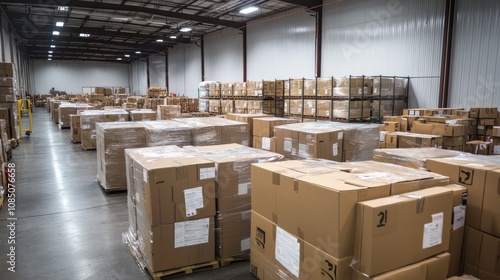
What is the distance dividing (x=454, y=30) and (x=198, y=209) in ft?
29.9

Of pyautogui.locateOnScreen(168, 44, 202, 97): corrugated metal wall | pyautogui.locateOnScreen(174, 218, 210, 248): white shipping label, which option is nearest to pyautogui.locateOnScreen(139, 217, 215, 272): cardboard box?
pyautogui.locateOnScreen(174, 218, 210, 248): white shipping label

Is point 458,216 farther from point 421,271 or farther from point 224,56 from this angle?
point 224,56

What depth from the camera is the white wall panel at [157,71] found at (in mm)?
30281

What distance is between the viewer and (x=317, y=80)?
10453mm

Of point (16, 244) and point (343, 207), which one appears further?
Answer: point (16, 244)

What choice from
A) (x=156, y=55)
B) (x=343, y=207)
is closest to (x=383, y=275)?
(x=343, y=207)

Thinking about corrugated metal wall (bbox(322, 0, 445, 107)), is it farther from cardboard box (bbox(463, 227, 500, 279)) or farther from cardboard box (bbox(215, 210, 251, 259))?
cardboard box (bbox(215, 210, 251, 259))

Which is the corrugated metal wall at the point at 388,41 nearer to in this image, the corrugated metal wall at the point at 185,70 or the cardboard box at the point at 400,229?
the cardboard box at the point at 400,229

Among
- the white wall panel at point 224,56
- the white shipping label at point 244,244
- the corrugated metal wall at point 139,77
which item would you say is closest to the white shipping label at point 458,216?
the white shipping label at point 244,244

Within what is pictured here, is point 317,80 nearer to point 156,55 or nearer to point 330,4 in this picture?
point 330,4

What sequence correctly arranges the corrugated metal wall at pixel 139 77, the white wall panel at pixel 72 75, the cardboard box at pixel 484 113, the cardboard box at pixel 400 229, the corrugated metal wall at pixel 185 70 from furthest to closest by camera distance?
the white wall panel at pixel 72 75, the corrugated metal wall at pixel 139 77, the corrugated metal wall at pixel 185 70, the cardboard box at pixel 484 113, the cardboard box at pixel 400 229

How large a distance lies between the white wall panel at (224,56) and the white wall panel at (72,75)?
71.2ft

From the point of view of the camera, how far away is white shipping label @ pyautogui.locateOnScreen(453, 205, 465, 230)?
2.50 meters

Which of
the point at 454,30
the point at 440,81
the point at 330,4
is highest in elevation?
the point at 330,4
